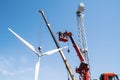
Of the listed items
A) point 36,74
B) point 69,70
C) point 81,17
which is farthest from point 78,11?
point 36,74

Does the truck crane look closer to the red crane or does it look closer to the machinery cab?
the red crane

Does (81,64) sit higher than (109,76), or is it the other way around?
(81,64)

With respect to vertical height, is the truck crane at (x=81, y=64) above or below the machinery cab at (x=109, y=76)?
above

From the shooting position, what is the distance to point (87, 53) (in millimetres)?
70188

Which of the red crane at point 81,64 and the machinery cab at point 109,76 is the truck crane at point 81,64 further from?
the machinery cab at point 109,76

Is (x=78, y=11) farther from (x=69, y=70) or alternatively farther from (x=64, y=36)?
(x=69, y=70)

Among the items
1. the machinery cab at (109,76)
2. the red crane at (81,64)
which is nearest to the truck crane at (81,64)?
the red crane at (81,64)

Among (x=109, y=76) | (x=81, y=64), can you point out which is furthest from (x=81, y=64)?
(x=109, y=76)

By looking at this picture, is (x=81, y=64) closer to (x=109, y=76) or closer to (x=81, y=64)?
(x=81, y=64)

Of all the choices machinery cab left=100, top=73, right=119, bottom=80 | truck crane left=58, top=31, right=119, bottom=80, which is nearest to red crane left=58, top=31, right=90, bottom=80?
truck crane left=58, top=31, right=119, bottom=80

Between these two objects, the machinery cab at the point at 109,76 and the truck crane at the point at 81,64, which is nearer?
the machinery cab at the point at 109,76

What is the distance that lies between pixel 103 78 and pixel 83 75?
68.4ft

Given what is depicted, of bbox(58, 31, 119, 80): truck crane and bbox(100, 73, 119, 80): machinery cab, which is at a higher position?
bbox(58, 31, 119, 80): truck crane

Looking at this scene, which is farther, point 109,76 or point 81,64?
point 81,64
